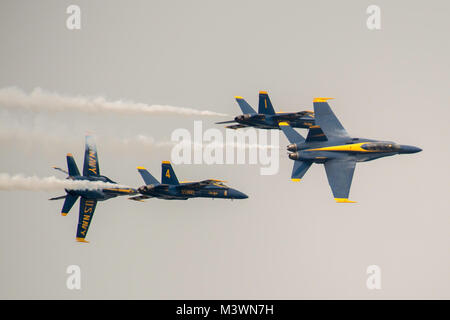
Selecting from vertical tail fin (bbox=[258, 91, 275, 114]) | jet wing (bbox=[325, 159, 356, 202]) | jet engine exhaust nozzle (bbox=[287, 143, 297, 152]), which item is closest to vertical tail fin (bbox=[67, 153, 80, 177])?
vertical tail fin (bbox=[258, 91, 275, 114])

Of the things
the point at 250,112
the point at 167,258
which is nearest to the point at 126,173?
the point at 167,258

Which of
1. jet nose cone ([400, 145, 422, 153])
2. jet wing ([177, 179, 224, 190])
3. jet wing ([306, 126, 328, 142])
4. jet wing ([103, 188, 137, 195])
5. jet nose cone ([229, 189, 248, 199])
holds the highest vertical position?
jet wing ([306, 126, 328, 142])

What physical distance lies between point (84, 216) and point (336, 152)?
19.8 metres

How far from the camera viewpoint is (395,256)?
91.2 meters

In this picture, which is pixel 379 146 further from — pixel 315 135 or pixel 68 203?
pixel 68 203

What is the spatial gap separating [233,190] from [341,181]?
762cm

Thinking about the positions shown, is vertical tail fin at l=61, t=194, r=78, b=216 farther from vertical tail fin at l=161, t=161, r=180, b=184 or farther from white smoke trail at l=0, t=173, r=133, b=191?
vertical tail fin at l=161, t=161, r=180, b=184

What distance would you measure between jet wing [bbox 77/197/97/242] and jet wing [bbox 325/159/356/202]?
18.0 m

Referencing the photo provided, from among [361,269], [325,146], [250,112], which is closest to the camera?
[325,146]

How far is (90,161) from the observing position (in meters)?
81.6

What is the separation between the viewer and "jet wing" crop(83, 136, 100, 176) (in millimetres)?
81500

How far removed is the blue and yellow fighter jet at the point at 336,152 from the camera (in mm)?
75938

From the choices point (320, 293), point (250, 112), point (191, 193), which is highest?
point (250, 112)

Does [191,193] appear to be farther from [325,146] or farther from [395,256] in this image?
[395,256]
